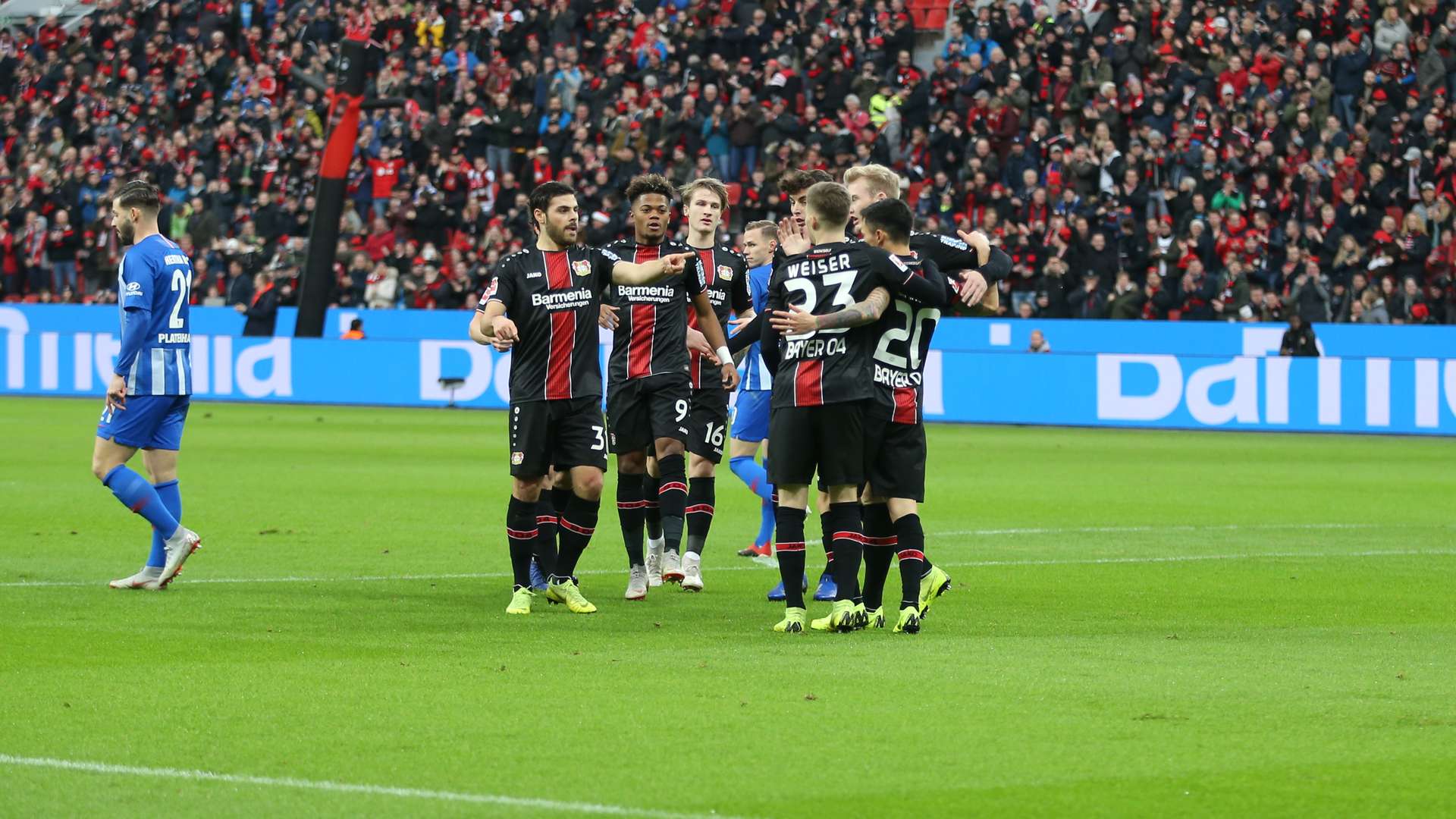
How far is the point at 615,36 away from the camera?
37344 millimetres

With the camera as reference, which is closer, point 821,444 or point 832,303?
point 832,303

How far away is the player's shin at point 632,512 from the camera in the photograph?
1126 centimetres

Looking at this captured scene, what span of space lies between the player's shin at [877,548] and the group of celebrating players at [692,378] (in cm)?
1

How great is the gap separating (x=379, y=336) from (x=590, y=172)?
14.4ft

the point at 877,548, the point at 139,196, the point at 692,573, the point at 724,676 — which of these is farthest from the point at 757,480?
the point at 724,676

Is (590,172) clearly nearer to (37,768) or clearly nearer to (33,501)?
(33,501)

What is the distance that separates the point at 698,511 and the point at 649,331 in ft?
3.49

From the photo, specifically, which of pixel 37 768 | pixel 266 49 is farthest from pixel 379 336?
pixel 37 768

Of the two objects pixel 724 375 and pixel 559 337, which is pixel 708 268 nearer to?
pixel 724 375

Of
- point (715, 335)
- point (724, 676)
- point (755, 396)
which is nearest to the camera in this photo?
point (724, 676)

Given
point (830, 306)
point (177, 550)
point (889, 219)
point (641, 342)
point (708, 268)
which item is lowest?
point (177, 550)

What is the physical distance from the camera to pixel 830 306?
372 inches

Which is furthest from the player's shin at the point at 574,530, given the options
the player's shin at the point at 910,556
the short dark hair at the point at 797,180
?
the short dark hair at the point at 797,180

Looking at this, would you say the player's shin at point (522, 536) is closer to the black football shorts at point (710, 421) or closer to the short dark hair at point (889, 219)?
the black football shorts at point (710, 421)
